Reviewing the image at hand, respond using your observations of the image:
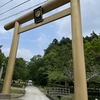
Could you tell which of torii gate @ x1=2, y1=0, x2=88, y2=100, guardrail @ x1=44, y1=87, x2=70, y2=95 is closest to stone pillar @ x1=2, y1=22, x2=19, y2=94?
torii gate @ x1=2, y1=0, x2=88, y2=100

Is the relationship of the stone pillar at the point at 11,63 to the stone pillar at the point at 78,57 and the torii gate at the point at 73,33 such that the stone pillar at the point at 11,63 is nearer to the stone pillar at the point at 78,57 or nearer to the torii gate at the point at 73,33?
the torii gate at the point at 73,33

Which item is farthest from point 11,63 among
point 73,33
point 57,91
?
point 57,91

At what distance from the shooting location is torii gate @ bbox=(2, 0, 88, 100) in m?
2.53

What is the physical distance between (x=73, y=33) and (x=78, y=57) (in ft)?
1.80

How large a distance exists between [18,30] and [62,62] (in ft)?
31.4

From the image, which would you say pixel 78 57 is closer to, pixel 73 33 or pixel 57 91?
pixel 73 33

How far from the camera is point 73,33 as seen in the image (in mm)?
2889

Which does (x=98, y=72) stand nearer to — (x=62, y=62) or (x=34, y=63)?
(x=62, y=62)

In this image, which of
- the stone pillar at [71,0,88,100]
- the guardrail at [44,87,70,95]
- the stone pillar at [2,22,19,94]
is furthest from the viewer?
the guardrail at [44,87,70,95]

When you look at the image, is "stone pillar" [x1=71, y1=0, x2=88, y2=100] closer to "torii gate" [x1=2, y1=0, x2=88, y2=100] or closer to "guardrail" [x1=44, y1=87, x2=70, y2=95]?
"torii gate" [x1=2, y1=0, x2=88, y2=100]

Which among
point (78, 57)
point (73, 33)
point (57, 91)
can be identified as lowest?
point (57, 91)

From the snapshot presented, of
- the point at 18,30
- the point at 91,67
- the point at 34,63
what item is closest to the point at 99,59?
the point at 91,67

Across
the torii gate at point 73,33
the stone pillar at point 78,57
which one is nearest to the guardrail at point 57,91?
the torii gate at point 73,33

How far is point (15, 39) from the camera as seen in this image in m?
4.05
